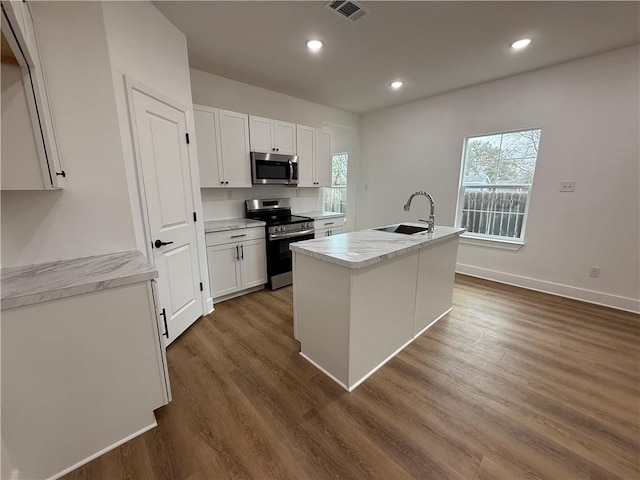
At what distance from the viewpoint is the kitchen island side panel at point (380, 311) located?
1682 mm

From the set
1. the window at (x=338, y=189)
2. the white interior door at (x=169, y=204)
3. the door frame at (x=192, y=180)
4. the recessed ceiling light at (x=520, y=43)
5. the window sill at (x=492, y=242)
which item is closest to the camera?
the door frame at (x=192, y=180)

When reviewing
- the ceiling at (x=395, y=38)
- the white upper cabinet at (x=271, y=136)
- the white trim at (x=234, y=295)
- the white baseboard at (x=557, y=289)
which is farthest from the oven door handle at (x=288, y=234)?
the white baseboard at (x=557, y=289)

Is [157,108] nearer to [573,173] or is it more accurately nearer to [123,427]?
[123,427]

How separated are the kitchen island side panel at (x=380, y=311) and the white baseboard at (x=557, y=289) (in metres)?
2.29

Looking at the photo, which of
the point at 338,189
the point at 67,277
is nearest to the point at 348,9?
the point at 67,277

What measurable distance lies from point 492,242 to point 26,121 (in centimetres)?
469

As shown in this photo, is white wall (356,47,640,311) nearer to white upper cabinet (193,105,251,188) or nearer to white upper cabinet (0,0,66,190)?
white upper cabinet (193,105,251,188)

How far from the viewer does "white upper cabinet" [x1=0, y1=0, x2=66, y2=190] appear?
1.25 meters

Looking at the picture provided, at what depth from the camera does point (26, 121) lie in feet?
4.37

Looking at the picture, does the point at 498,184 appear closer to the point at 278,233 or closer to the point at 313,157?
the point at 313,157

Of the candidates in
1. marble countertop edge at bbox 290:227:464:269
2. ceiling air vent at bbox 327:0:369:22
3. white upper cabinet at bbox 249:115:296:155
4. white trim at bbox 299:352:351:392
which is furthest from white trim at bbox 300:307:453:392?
ceiling air vent at bbox 327:0:369:22

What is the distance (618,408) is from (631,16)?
300 cm

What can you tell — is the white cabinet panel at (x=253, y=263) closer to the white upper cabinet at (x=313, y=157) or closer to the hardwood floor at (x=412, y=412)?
the hardwood floor at (x=412, y=412)

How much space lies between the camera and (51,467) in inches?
48.6
